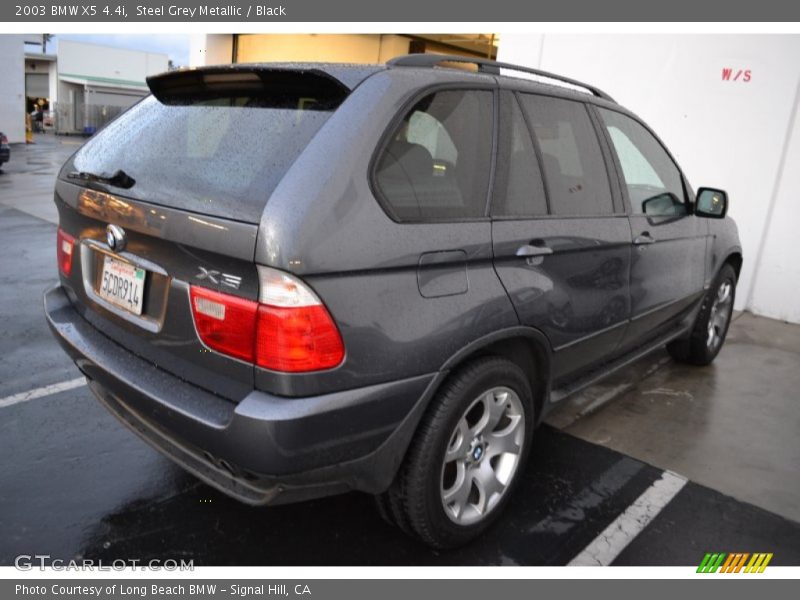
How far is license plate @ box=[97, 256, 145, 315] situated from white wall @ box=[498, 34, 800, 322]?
6.09 metres

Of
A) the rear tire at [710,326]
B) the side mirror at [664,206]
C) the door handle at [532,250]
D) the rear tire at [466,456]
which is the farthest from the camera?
the rear tire at [710,326]

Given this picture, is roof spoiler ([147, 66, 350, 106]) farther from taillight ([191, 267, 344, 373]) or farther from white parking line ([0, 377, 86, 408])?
white parking line ([0, 377, 86, 408])

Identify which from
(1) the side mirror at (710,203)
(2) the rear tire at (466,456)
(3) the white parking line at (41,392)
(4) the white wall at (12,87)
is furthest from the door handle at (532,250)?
(4) the white wall at (12,87)

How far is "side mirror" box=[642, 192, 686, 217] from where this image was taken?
349 cm

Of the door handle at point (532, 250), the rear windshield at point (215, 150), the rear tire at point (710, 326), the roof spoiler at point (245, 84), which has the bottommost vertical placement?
the rear tire at point (710, 326)

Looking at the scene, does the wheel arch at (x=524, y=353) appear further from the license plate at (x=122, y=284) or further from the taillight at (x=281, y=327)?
the license plate at (x=122, y=284)

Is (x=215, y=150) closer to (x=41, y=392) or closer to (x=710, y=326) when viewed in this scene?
(x=41, y=392)

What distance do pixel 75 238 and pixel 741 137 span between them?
6202 millimetres

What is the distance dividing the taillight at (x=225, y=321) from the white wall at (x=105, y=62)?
1625 inches

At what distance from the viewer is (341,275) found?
1900 millimetres

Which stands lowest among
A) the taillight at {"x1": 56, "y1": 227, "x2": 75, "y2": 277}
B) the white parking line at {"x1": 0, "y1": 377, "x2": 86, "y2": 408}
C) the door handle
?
the white parking line at {"x1": 0, "y1": 377, "x2": 86, "y2": 408}

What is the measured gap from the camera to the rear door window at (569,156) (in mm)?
2729

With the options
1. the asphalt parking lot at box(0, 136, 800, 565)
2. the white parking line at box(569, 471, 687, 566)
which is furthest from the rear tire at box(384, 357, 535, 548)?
the white parking line at box(569, 471, 687, 566)

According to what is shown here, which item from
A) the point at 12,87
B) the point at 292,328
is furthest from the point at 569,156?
the point at 12,87
